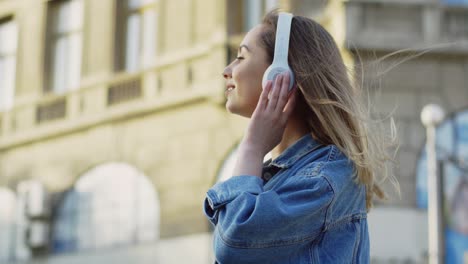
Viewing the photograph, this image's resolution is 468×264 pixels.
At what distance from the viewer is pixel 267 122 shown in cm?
246

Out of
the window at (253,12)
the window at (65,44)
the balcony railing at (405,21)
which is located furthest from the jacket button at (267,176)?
the window at (65,44)

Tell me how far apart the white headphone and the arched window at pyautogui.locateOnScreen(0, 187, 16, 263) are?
1664 cm

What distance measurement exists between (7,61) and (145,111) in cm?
459

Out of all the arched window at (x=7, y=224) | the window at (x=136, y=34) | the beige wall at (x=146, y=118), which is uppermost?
the window at (x=136, y=34)

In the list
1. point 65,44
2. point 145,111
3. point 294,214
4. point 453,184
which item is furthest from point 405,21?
point 294,214

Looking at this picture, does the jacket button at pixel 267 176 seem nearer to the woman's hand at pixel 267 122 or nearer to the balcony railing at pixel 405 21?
the woman's hand at pixel 267 122

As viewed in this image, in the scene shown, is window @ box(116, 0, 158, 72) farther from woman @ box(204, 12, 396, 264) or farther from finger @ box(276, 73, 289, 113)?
finger @ box(276, 73, 289, 113)

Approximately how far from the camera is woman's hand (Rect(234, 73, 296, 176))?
2.45m

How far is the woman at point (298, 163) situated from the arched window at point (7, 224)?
16.6 m

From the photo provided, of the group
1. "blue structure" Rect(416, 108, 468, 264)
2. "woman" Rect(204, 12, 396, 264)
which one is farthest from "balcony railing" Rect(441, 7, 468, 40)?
"woman" Rect(204, 12, 396, 264)

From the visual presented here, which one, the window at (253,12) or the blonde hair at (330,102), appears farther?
the window at (253,12)

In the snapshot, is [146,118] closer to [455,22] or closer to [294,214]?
[455,22]

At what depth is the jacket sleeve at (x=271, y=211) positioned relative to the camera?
2.23m

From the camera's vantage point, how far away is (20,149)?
18.9 metres
